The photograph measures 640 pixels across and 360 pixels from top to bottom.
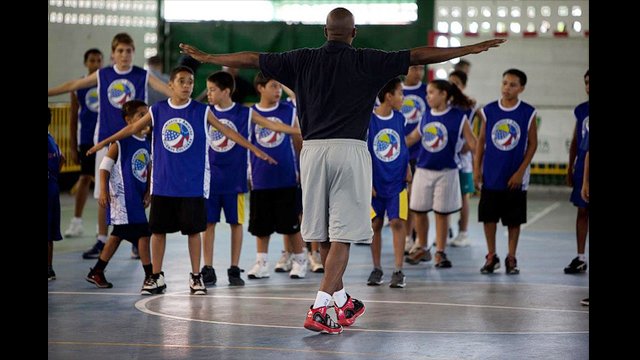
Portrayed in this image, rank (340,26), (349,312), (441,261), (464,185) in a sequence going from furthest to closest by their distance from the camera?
1. (464,185)
2. (441,261)
3. (349,312)
4. (340,26)

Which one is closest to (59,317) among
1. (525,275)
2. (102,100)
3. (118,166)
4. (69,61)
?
(118,166)

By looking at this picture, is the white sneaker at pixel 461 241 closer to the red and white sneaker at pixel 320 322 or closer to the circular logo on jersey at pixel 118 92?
the circular logo on jersey at pixel 118 92

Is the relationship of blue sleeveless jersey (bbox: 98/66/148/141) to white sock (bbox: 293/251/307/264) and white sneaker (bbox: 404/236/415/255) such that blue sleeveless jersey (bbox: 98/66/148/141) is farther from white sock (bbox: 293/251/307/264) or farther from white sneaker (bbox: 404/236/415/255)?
white sneaker (bbox: 404/236/415/255)

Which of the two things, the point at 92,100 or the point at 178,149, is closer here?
the point at 178,149

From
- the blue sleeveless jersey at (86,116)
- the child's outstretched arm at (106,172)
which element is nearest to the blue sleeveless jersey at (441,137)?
the child's outstretched arm at (106,172)

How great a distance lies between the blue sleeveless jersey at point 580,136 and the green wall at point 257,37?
9619mm

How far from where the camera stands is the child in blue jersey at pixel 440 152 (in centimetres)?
1077

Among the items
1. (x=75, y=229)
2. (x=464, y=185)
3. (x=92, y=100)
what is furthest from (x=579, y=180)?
(x=75, y=229)

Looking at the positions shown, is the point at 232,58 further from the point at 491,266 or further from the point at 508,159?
the point at 491,266

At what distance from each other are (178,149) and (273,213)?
1.46 m

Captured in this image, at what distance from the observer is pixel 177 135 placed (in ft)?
28.8

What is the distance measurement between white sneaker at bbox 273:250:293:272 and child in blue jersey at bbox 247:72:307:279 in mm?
312

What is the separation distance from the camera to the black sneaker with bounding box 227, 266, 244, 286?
372 inches

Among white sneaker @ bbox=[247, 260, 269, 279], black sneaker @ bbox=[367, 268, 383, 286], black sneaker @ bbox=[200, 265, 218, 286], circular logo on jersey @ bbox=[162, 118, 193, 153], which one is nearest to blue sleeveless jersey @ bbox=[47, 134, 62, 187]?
circular logo on jersey @ bbox=[162, 118, 193, 153]
